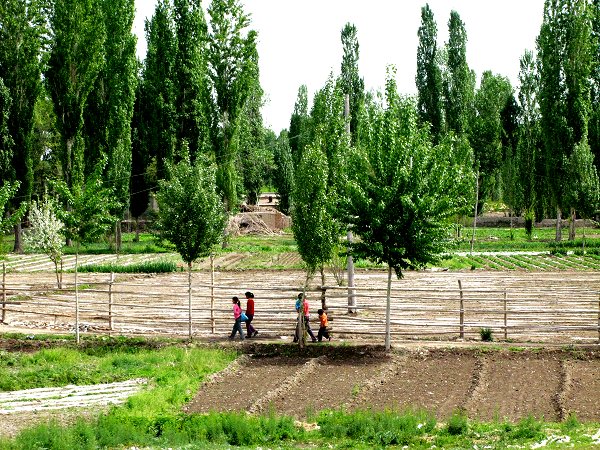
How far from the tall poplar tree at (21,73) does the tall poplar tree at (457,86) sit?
28396 mm

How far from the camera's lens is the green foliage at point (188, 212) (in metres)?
20.7

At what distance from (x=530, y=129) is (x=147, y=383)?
1902 inches

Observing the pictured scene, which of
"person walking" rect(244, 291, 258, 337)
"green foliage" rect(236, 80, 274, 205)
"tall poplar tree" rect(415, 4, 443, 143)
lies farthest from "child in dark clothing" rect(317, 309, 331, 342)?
"green foliage" rect(236, 80, 274, 205)

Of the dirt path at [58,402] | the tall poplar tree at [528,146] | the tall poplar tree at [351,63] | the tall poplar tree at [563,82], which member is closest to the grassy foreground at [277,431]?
the dirt path at [58,402]

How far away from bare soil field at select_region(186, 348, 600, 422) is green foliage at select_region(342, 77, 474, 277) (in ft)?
8.41

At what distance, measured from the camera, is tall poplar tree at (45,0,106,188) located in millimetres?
41562

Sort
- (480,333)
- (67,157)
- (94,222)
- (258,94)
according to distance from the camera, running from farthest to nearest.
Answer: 1. (258,94)
2. (67,157)
3. (94,222)
4. (480,333)

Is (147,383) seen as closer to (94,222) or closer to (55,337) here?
(55,337)

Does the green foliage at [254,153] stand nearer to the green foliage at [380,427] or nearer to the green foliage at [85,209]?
the green foliage at [85,209]

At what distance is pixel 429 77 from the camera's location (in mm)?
56281

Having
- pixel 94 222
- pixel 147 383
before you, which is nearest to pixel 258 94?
pixel 94 222

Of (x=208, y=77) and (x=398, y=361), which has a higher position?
(x=208, y=77)

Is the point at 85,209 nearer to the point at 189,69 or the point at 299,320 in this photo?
the point at 299,320

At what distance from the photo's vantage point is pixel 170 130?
151 ft
